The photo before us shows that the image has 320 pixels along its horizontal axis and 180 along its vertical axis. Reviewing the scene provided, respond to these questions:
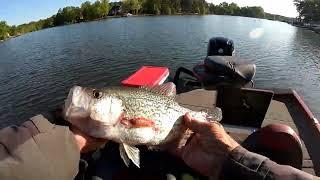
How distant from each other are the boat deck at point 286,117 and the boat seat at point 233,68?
2.32 feet

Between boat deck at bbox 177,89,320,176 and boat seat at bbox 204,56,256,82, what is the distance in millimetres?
708

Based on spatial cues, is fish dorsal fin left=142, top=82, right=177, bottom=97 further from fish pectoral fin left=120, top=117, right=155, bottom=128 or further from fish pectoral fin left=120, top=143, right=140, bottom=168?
fish pectoral fin left=120, top=143, right=140, bottom=168

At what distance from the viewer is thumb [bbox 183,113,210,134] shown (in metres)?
2.99

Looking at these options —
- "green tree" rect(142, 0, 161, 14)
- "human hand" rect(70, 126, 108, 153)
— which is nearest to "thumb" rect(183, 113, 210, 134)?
"human hand" rect(70, 126, 108, 153)

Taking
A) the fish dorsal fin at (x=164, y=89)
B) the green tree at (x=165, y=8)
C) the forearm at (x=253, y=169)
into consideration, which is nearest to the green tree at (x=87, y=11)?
the green tree at (x=165, y=8)

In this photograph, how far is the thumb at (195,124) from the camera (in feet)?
9.82

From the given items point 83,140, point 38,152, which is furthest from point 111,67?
point 38,152

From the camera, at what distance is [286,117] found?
293 inches

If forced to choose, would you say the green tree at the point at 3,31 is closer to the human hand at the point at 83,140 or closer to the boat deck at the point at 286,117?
the boat deck at the point at 286,117

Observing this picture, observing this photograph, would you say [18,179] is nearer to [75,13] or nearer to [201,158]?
[201,158]

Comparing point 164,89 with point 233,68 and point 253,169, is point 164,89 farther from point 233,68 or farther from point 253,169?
point 233,68

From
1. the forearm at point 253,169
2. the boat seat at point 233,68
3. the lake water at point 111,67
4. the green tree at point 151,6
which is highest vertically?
the green tree at point 151,6

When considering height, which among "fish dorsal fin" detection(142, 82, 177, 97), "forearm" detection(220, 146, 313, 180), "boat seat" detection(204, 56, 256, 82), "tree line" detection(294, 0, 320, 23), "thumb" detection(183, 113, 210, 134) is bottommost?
"boat seat" detection(204, 56, 256, 82)

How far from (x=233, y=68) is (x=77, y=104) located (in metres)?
6.61
